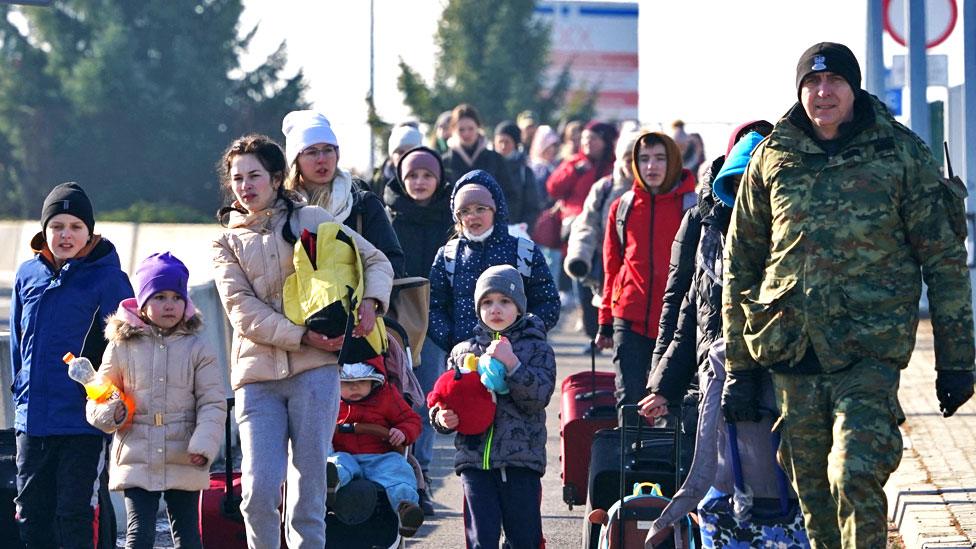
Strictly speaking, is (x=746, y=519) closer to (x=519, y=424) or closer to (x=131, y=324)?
(x=519, y=424)

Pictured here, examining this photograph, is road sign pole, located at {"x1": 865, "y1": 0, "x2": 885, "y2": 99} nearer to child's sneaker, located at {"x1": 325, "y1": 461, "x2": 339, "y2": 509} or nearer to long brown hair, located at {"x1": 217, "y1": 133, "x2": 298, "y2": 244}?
long brown hair, located at {"x1": 217, "y1": 133, "x2": 298, "y2": 244}

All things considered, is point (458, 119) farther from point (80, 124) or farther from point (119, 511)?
point (80, 124)

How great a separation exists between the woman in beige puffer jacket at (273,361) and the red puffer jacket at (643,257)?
2376mm

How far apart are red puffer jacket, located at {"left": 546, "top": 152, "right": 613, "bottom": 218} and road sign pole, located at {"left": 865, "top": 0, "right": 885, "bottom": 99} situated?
238 centimetres

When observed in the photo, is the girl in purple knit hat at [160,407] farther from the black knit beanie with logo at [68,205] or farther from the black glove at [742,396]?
the black glove at [742,396]

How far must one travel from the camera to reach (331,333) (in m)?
7.12

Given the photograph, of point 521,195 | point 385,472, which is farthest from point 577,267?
point 385,472

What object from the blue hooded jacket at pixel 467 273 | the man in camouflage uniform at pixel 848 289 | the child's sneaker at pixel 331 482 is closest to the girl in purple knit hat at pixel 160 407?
the child's sneaker at pixel 331 482

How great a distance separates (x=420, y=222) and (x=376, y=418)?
3.05 metres

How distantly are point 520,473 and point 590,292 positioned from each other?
777cm

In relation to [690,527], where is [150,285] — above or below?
above

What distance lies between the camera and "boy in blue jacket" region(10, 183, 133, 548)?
7.62m

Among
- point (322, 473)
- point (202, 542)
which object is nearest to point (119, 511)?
point (202, 542)

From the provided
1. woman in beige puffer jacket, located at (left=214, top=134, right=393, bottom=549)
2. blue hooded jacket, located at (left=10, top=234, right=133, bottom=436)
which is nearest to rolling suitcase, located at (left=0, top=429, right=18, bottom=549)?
blue hooded jacket, located at (left=10, top=234, right=133, bottom=436)
